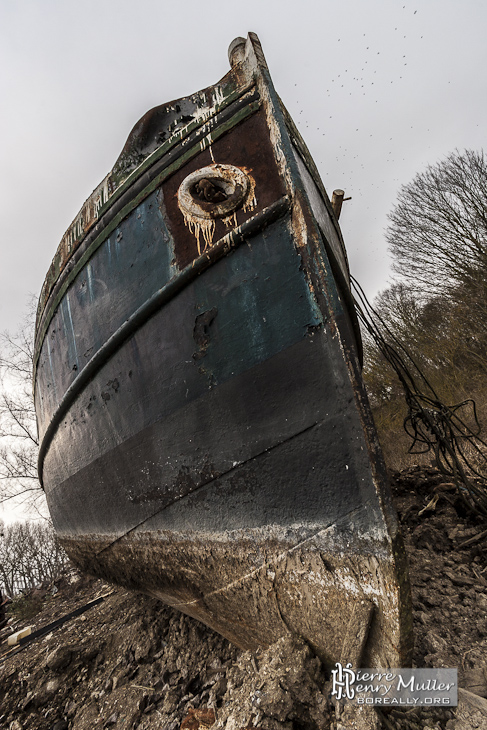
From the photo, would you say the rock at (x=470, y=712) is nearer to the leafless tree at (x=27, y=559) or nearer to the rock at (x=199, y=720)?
the rock at (x=199, y=720)

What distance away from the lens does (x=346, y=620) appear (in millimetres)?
1100

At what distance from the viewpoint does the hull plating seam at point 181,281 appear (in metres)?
1.40

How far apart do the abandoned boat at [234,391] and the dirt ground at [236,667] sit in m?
0.14

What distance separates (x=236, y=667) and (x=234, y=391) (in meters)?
1.08

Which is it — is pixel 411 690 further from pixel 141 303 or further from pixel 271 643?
pixel 141 303

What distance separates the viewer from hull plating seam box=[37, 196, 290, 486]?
4.60 feet

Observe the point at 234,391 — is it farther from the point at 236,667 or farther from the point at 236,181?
the point at 236,667

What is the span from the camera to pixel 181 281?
5.08ft

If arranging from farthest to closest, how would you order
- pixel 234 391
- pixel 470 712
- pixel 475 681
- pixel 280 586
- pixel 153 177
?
pixel 153 177 → pixel 234 391 → pixel 280 586 → pixel 475 681 → pixel 470 712

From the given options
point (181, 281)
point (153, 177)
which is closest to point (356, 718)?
point (181, 281)

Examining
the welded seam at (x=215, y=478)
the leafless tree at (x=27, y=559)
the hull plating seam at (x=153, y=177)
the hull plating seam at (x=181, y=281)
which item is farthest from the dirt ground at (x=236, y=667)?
the leafless tree at (x=27, y=559)

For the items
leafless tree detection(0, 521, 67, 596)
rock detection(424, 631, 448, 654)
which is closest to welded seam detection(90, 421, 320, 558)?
rock detection(424, 631, 448, 654)

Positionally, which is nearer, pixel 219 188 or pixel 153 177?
pixel 219 188

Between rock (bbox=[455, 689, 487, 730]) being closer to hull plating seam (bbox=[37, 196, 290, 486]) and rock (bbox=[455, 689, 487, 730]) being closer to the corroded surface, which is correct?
the corroded surface
